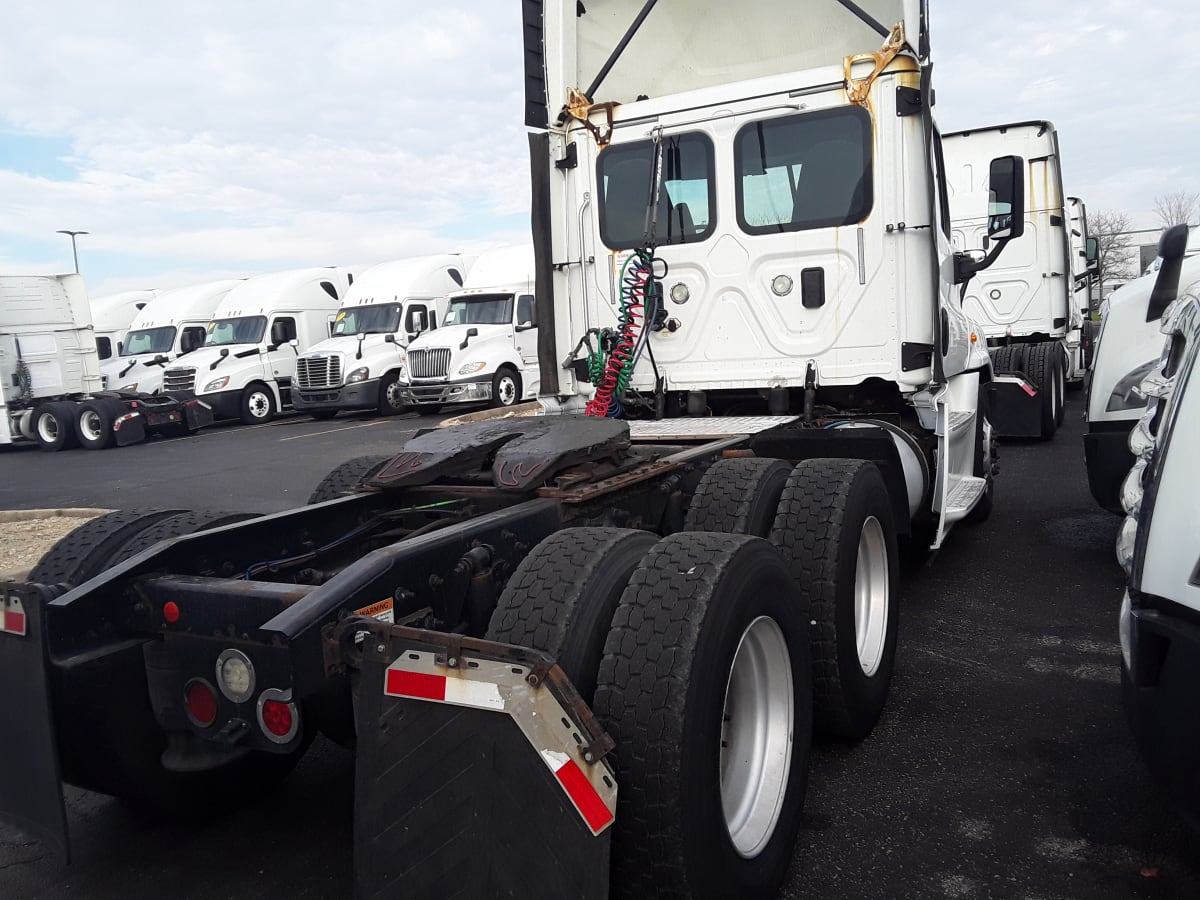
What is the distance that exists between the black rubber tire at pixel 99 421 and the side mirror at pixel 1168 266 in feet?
60.4

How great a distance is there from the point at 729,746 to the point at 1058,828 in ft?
3.67

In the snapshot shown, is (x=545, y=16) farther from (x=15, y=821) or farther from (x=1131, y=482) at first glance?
(x=15, y=821)

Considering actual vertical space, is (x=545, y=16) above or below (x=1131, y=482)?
above

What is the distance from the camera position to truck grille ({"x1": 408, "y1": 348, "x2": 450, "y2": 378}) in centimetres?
1833

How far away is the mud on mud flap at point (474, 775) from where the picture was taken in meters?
1.94

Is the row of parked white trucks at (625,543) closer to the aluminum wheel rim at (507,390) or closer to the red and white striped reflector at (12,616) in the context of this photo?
the red and white striped reflector at (12,616)

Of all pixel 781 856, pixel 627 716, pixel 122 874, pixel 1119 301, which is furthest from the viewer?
pixel 1119 301

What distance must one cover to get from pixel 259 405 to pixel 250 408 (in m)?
0.27

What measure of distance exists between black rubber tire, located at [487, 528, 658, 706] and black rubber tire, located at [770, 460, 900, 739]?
41.9 inches

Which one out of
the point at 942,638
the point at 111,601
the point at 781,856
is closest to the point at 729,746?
A: the point at 781,856

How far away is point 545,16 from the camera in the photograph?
549 centimetres

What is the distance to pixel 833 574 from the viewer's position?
3486 mm

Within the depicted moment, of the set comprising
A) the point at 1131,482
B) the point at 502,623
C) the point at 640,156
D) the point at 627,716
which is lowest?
the point at 627,716

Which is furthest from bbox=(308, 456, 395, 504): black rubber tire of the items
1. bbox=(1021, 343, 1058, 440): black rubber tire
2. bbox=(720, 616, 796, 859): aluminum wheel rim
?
bbox=(1021, 343, 1058, 440): black rubber tire
